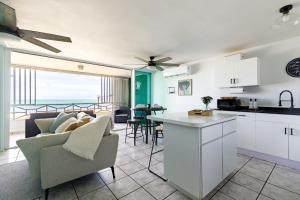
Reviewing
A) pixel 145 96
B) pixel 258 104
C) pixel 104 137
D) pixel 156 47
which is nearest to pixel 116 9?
pixel 156 47

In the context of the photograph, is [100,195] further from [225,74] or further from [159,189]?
[225,74]

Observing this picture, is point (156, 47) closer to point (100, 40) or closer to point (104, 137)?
point (100, 40)

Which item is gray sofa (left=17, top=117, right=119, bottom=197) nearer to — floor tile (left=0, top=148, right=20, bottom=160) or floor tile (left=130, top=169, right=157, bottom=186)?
floor tile (left=130, top=169, right=157, bottom=186)

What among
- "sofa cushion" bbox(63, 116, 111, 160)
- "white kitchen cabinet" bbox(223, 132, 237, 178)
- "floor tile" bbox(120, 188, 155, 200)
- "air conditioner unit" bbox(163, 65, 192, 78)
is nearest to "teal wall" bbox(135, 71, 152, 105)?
"air conditioner unit" bbox(163, 65, 192, 78)

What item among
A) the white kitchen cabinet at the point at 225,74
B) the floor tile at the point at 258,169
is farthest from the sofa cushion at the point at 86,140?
the white kitchen cabinet at the point at 225,74

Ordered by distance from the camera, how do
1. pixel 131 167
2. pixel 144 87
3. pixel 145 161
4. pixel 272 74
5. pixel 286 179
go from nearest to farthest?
pixel 286 179, pixel 131 167, pixel 145 161, pixel 272 74, pixel 144 87

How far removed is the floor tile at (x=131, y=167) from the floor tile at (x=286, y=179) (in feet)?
6.33

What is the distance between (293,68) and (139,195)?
358 centimetres

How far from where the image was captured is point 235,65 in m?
3.28

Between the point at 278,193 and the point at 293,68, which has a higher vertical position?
the point at 293,68

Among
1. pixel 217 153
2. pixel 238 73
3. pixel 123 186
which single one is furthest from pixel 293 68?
pixel 123 186

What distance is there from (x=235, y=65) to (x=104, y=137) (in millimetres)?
3240

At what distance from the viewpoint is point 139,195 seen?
5.61 feet

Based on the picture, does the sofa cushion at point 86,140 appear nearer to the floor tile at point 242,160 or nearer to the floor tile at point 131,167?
the floor tile at point 131,167
